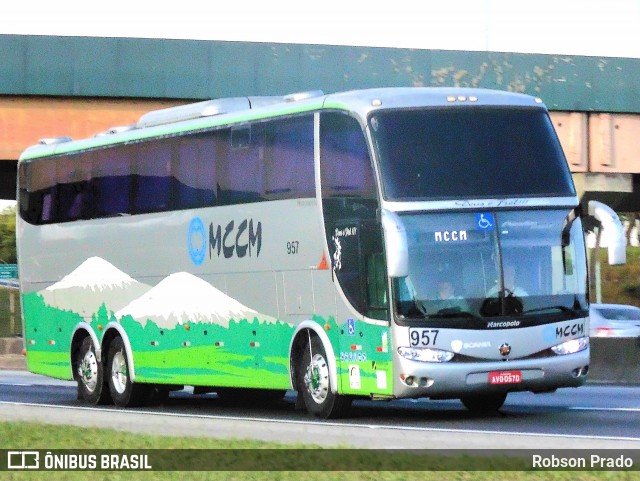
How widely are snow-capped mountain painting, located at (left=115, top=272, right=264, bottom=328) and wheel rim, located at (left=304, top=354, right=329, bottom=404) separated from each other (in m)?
1.51

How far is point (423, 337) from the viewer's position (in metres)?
17.5

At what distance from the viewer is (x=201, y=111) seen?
22062 mm

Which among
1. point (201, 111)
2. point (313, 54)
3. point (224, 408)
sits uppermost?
point (313, 54)

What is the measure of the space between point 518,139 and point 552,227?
115cm

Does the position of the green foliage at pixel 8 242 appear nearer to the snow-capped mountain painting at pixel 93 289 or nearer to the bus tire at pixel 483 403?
the snow-capped mountain painting at pixel 93 289

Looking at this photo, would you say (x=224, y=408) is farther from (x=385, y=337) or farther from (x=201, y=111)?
(x=385, y=337)

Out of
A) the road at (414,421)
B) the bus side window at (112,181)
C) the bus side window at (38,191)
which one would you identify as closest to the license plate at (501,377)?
the road at (414,421)

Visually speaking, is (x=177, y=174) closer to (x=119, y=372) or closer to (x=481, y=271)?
(x=119, y=372)

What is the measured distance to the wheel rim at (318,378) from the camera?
1877cm

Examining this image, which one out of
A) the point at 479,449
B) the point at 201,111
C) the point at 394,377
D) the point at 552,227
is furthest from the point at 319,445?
the point at 201,111

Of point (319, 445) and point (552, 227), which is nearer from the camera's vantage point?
point (319, 445)

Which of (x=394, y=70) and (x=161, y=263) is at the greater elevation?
(x=394, y=70)

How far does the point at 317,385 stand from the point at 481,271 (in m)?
2.55

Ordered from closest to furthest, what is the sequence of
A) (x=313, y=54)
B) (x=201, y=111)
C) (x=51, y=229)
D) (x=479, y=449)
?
(x=479, y=449) < (x=201, y=111) < (x=51, y=229) < (x=313, y=54)
